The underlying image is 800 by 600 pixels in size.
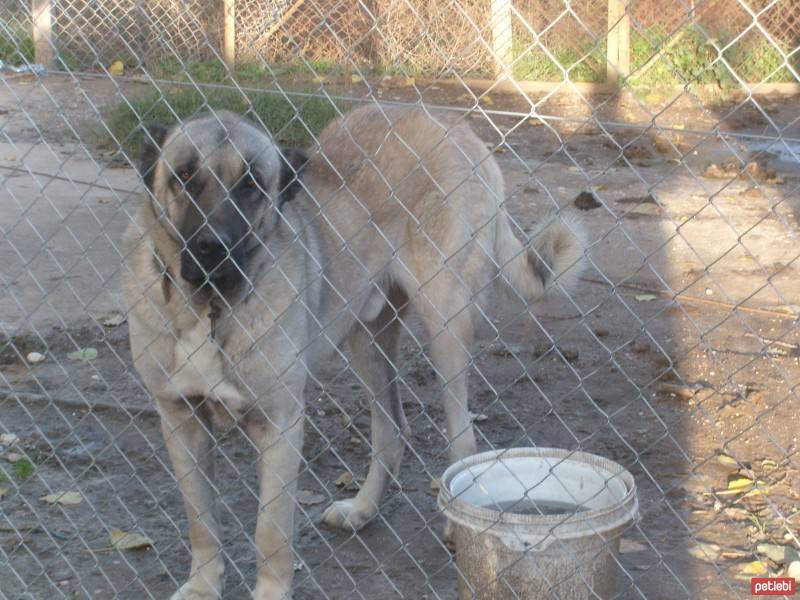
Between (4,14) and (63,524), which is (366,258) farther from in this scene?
(4,14)

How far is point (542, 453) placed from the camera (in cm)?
310

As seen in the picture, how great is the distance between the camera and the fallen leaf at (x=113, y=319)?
17.7ft

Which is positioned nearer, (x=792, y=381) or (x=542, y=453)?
(x=542, y=453)

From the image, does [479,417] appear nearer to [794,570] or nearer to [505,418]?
[505,418]

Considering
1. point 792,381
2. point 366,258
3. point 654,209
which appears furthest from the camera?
point 654,209

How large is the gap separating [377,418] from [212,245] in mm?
1390

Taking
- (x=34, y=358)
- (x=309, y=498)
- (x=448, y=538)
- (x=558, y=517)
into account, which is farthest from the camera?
(x=34, y=358)

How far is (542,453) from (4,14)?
11013 millimetres

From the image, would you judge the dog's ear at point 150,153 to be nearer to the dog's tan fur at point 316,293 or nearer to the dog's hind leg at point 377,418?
the dog's tan fur at point 316,293

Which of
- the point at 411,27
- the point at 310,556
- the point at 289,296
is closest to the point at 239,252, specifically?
the point at 289,296

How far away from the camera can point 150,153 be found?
3.11 meters

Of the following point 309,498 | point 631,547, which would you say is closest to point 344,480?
point 309,498

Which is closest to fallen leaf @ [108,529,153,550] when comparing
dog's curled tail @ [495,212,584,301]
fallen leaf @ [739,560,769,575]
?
dog's curled tail @ [495,212,584,301]

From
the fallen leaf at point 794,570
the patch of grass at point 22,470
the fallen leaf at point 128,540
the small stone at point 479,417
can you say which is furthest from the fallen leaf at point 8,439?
the fallen leaf at point 794,570
